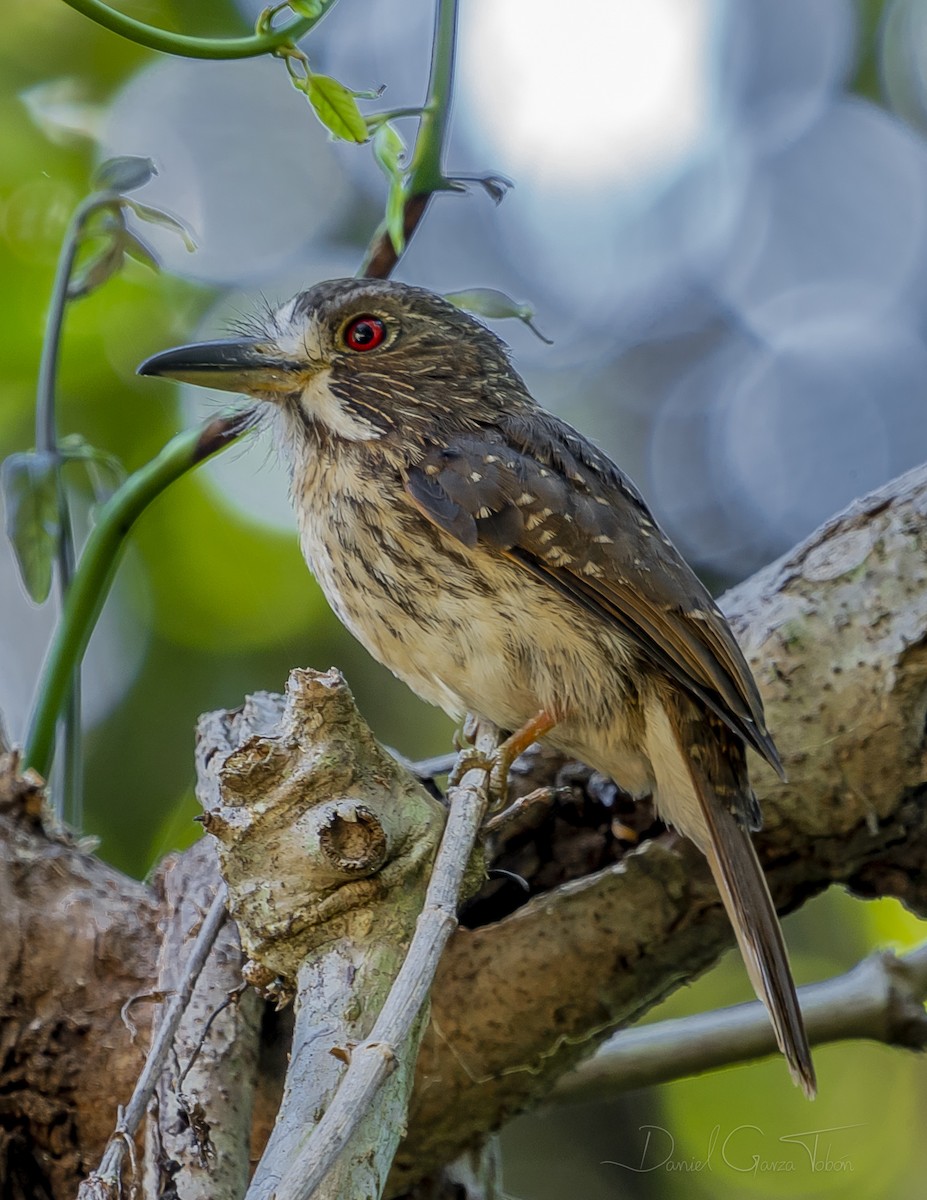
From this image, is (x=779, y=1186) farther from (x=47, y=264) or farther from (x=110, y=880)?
(x=47, y=264)

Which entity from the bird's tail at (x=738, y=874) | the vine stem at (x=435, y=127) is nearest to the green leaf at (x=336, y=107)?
the vine stem at (x=435, y=127)

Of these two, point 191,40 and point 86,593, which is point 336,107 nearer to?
point 191,40

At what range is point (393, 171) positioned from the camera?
1814 millimetres

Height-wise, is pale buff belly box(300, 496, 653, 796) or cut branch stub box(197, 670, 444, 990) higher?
pale buff belly box(300, 496, 653, 796)

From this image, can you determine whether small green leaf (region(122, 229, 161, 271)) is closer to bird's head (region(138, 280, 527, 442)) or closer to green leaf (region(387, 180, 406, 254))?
bird's head (region(138, 280, 527, 442))

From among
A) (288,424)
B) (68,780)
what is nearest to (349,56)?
(288,424)

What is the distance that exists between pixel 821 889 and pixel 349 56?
188cm

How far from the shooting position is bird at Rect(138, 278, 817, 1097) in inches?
70.2

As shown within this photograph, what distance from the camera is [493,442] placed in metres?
1.99

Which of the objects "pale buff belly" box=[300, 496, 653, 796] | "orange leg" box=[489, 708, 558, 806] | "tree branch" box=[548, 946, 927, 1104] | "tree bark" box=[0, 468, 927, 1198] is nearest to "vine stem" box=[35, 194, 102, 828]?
"tree bark" box=[0, 468, 927, 1198]

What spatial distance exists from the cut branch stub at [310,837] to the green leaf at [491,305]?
1.00m

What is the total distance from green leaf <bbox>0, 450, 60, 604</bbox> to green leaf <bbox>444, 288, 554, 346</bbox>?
777mm
